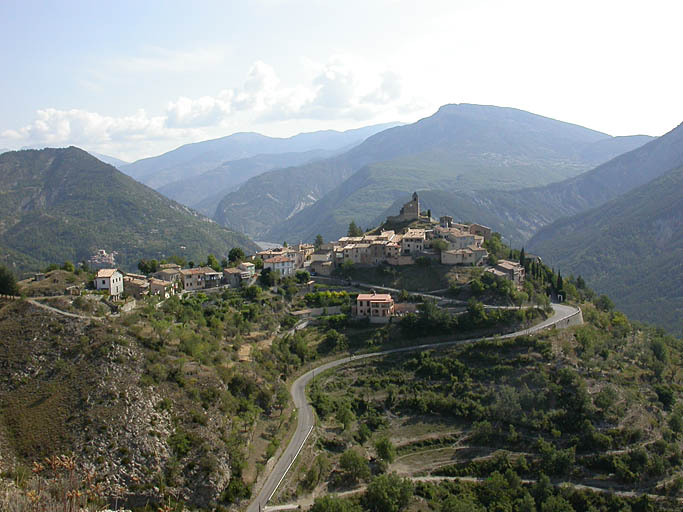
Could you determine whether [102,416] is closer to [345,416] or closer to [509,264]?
[345,416]

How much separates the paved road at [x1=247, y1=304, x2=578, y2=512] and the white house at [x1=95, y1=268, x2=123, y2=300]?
18.0m

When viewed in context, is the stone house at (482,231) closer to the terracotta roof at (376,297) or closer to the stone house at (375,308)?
the terracotta roof at (376,297)

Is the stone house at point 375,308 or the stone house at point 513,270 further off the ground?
the stone house at point 513,270

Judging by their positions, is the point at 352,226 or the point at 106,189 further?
the point at 106,189

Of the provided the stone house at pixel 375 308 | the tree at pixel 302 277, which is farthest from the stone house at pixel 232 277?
the stone house at pixel 375 308

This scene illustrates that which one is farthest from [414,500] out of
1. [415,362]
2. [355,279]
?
[355,279]

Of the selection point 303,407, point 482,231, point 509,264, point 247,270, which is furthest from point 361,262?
point 303,407

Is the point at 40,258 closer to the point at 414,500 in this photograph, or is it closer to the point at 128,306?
the point at 128,306

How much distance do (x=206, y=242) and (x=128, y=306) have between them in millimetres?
100575

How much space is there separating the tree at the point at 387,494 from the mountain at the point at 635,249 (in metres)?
68.5

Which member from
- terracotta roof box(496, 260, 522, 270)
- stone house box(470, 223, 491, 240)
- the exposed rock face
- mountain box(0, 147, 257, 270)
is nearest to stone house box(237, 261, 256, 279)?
the exposed rock face

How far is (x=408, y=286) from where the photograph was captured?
184 feet

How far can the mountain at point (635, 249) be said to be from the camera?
315 ft

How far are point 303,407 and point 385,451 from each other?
7.56 meters
